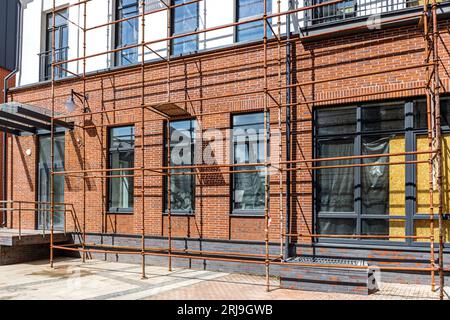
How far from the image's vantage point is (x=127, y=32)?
1198 cm

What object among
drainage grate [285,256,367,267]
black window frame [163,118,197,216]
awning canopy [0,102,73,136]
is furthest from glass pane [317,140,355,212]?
awning canopy [0,102,73,136]

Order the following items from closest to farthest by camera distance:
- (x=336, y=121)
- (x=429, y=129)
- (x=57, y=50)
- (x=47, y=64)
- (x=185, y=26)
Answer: (x=429, y=129) → (x=336, y=121) → (x=185, y=26) → (x=57, y=50) → (x=47, y=64)

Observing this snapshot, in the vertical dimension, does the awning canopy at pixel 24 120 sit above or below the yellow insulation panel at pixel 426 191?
above

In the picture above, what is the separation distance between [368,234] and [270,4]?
5.70 metres

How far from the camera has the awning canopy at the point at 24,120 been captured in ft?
35.8

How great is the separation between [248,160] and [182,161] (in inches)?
72.6

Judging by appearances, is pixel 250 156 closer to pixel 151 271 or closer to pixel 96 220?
pixel 151 271

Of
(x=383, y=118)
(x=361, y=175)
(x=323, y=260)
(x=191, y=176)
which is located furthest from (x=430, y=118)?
(x=191, y=176)

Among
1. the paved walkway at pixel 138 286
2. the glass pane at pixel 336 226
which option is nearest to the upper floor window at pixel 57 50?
the paved walkway at pixel 138 286

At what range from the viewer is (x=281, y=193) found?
8906 millimetres

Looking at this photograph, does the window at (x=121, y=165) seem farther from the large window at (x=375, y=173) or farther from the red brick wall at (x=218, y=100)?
the large window at (x=375, y=173)

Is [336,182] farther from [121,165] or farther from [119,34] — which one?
[119,34]

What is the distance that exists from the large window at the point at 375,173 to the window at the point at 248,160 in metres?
1.33

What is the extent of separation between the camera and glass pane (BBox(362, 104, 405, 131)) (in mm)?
8398
